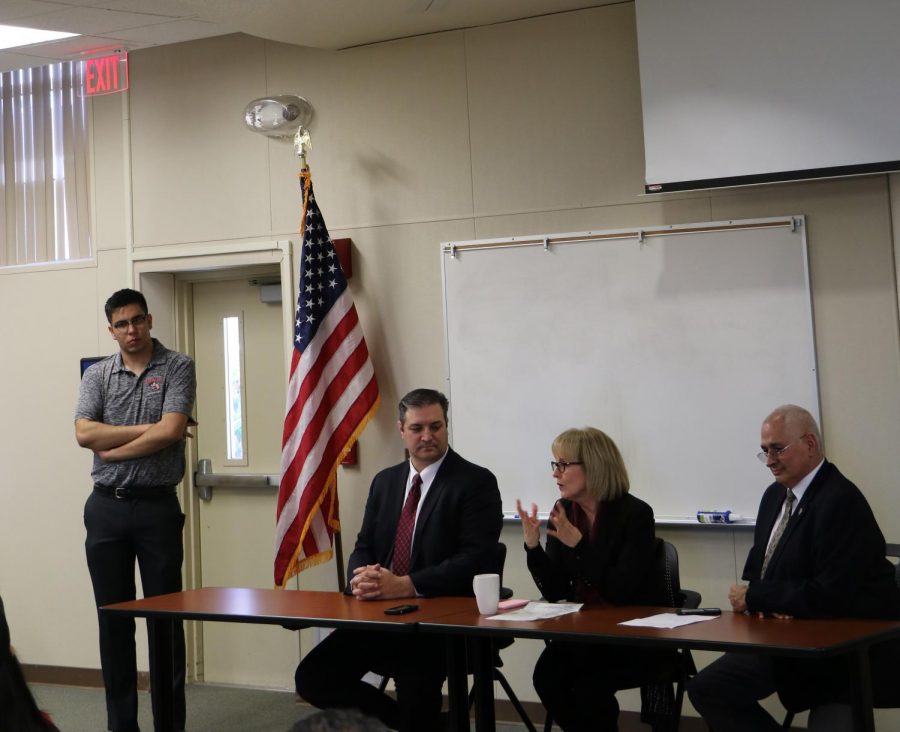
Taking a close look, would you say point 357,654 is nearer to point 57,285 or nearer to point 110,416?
point 110,416

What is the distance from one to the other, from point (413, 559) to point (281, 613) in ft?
2.13

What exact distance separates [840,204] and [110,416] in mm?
3167

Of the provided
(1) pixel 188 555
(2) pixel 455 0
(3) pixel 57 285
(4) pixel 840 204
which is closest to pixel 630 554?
(4) pixel 840 204

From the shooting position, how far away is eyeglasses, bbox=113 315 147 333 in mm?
4262

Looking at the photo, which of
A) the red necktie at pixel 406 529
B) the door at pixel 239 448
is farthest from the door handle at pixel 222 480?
the red necktie at pixel 406 529

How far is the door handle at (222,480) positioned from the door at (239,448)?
0.09 feet

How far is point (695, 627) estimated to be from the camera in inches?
104

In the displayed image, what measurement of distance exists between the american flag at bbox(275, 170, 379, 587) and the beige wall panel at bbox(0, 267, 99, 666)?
137cm

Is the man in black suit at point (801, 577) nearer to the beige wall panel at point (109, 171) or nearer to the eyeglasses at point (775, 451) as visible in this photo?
the eyeglasses at point (775, 451)

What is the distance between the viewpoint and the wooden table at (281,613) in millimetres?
2938

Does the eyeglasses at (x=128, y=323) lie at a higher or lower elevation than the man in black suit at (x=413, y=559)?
higher

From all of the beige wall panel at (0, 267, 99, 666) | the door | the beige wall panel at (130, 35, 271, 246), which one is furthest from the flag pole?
the beige wall panel at (0, 267, 99, 666)

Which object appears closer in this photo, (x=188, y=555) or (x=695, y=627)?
(x=695, y=627)

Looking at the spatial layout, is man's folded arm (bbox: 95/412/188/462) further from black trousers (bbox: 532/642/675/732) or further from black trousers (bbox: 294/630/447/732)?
black trousers (bbox: 532/642/675/732)
